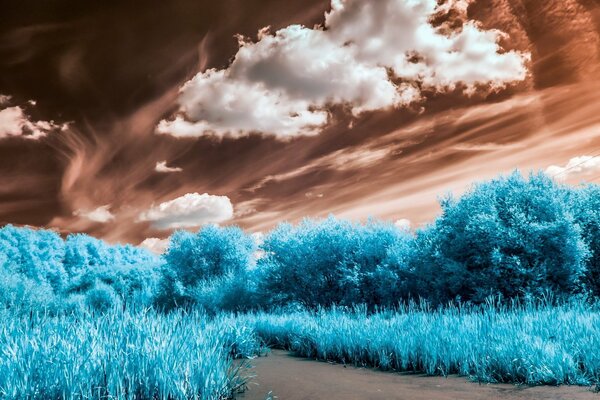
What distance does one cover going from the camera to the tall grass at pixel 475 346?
6879mm

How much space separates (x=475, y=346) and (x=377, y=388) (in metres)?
2.16

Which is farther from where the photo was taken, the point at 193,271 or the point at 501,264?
the point at 193,271

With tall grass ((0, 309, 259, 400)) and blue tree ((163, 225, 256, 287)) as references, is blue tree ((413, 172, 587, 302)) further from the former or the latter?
blue tree ((163, 225, 256, 287))

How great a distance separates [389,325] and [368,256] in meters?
13.3

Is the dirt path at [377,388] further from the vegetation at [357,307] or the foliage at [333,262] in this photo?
the foliage at [333,262]

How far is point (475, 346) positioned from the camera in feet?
→ 26.1

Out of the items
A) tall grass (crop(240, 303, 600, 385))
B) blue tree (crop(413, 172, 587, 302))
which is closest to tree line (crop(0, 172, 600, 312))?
blue tree (crop(413, 172, 587, 302))

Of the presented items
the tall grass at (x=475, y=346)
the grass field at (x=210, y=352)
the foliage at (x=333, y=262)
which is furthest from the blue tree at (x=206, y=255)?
the grass field at (x=210, y=352)

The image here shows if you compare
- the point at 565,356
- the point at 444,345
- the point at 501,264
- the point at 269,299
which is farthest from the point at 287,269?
the point at 565,356

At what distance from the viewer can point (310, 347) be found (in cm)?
1134

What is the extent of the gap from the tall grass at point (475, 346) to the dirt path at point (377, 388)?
0.37 metres

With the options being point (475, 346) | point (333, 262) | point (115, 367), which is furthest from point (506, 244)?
point (115, 367)

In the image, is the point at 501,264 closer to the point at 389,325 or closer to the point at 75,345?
the point at 389,325

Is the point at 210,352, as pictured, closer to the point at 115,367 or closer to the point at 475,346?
the point at 115,367
